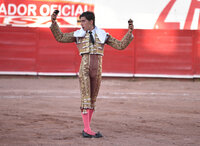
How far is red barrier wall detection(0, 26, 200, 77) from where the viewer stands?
33.3 ft

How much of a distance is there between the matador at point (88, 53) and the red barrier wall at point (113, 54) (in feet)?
21.4

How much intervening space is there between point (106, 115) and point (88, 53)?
58.9 inches

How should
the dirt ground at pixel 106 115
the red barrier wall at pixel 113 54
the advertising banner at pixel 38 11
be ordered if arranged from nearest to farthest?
1. the dirt ground at pixel 106 115
2. the red barrier wall at pixel 113 54
3. the advertising banner at pixel 38 11

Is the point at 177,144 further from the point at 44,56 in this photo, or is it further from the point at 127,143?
the point at 44,56

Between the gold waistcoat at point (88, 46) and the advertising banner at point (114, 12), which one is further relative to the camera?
the advertising banner at point (114, 12)

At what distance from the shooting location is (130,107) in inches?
224

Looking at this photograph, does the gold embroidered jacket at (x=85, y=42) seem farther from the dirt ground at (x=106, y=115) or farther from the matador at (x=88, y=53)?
the dirt ground at (x=106, y=115)

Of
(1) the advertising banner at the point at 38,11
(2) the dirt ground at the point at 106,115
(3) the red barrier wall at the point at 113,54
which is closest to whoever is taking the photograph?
(2) the dirt ground at the point at 106,115

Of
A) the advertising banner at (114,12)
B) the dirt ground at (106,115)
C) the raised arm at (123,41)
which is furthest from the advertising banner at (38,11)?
the raised arm at (123,41)

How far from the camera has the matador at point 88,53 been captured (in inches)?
141

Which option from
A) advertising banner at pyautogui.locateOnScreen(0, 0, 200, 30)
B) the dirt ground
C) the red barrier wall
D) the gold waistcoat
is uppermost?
advertising banner at pyautogui.locateOnScreen(0, 0, 200, 30)

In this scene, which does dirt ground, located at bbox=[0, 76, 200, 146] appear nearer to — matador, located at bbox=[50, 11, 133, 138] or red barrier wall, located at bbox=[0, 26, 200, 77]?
matador, located at bbox=[50, 11, 133, 138]

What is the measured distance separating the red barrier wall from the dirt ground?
1.31 meters

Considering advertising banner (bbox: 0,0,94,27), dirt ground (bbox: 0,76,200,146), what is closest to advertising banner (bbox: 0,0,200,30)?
advertising banner (bbox: 0,0,94,27)
